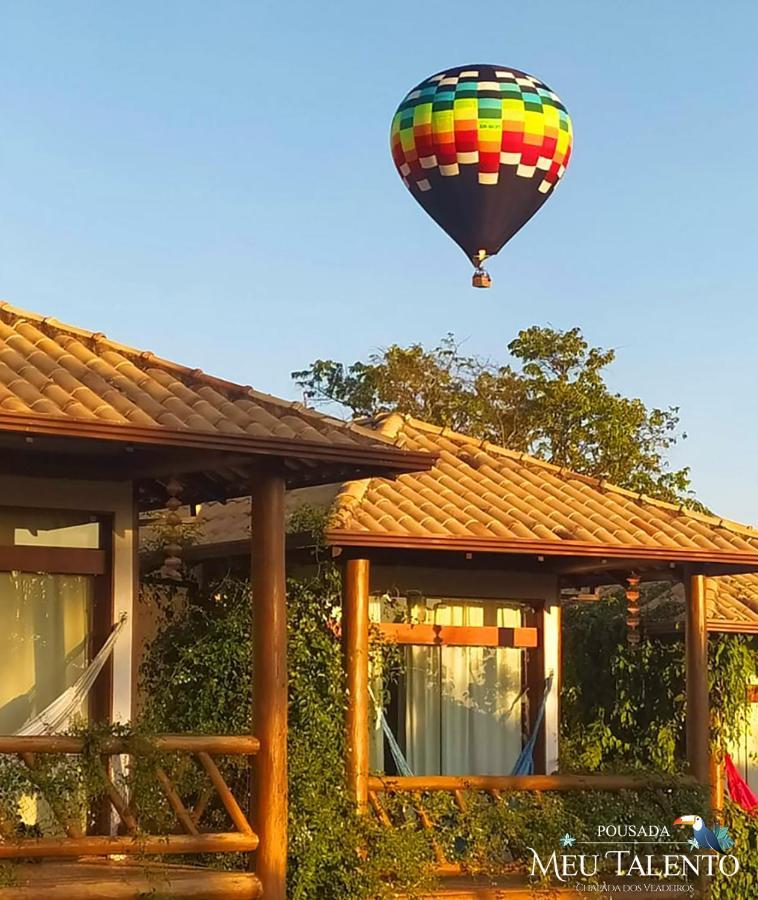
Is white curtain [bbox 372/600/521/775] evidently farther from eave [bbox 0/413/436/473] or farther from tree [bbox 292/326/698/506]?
tree [bbox 292/326/698/506]

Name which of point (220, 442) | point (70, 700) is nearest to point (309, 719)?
point (70, 700)

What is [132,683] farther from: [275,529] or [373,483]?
[373,483]

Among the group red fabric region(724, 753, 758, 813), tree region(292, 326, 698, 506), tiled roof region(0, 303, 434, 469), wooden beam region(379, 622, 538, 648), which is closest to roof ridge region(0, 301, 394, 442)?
tiled roof region(0, 303, 434, 469)

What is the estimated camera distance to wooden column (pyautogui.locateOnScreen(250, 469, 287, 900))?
954cm

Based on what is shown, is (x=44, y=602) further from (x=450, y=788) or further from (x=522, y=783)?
(x=522, y=783)

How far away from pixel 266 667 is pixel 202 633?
3.04 meters

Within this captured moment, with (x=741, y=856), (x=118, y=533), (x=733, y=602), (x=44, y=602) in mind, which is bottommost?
(x=741, y=856)

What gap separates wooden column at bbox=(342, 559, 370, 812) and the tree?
15203mm

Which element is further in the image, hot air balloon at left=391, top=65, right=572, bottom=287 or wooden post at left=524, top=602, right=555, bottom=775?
hot air balloon at left=391, top=65, right=572, bottom=287

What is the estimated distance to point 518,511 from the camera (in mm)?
13773

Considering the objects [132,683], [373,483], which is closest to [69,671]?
[132,683]

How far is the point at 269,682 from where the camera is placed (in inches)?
379

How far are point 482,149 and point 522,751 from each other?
5483 mm

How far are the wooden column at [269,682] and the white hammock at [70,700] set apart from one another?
1362 millimetres
